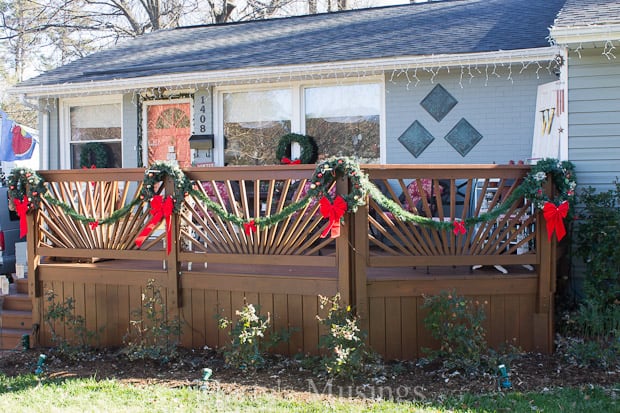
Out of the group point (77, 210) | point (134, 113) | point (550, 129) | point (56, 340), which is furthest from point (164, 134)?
point (550, 129)

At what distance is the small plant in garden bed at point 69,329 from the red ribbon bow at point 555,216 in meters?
4.19

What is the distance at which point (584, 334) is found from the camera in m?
5.29

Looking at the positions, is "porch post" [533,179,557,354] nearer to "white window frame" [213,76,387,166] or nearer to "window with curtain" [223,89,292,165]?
"white window frame" [213,76,387,166]

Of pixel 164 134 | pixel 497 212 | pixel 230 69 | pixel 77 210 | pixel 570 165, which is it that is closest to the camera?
pixel 497 212

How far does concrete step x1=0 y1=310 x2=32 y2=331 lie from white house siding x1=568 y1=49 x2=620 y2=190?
5.76m

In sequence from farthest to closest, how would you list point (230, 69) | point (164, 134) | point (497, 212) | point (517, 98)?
point (164, 134)
point (230, 69)
point (517, 98)
point (497, 212)

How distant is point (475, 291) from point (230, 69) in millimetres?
4396

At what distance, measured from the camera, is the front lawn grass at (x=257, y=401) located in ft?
13.0

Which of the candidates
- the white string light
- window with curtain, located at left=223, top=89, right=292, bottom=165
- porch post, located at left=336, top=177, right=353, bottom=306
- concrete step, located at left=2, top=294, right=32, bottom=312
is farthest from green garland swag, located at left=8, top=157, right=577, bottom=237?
window with curtain, located at left=223, top=89, right=292, bottom=165

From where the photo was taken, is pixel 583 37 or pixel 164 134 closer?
pixel 583 37

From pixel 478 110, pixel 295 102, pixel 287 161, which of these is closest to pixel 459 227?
pixel 478 110

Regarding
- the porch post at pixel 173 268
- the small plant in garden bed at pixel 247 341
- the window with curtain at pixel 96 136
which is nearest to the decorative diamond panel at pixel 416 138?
the porch post at pixel 173 268

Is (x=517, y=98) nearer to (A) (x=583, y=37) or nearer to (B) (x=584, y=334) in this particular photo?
(A) (x=583, y=37)

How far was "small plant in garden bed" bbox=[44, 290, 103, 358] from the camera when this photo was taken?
18.1ft
